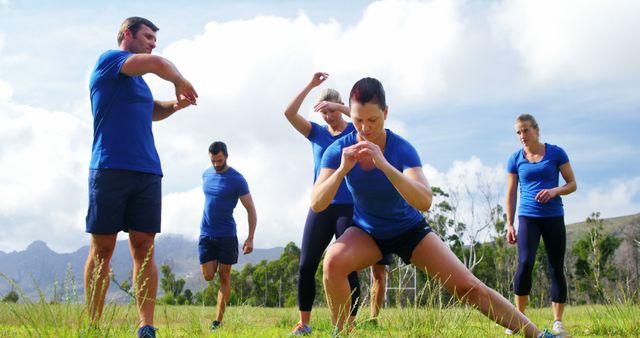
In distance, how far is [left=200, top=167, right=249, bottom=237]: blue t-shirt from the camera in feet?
28.6

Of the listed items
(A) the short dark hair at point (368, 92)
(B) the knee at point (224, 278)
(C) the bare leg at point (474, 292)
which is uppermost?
(A) the short dark hair at point (368, 92)

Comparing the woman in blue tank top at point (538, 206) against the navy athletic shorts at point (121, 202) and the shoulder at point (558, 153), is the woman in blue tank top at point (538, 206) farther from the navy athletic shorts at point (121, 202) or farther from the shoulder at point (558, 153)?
the navy athletic shorts at point (121, 202)

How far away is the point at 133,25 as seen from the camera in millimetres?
5160

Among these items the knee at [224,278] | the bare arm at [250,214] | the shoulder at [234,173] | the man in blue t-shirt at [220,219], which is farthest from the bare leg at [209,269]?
the shoulder at [234,173]

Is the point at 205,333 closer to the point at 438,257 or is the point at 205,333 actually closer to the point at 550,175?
the point at 438,257

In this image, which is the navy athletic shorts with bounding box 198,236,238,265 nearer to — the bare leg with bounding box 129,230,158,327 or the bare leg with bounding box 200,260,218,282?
the bare leg with bounding box 200,260,218,282

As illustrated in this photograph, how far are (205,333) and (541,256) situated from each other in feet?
185

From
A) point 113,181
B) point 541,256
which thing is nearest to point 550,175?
point 113,181

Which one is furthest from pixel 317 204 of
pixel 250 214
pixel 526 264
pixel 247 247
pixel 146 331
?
pixel 250 214

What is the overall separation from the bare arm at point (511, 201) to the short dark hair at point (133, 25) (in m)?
4.74

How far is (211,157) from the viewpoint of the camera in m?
8.76

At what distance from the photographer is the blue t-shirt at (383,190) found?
448cm

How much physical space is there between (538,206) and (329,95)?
281 cm

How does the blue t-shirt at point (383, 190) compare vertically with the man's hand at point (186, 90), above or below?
below
